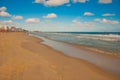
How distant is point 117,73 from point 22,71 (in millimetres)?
4652

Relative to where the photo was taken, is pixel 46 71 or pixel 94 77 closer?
pixel 94 77

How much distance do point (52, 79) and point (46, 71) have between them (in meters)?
1.14

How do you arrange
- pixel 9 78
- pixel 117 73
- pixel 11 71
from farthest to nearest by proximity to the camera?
pixel 117 73
pixel 11 71
pixel 9 78

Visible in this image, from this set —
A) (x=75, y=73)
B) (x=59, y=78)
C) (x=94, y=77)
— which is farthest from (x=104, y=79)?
(x=59, y=78)

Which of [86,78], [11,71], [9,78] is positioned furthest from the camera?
[11,71]

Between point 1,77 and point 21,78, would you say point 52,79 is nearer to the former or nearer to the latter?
point 21,78

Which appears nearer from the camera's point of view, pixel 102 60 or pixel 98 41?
pixel 102 60

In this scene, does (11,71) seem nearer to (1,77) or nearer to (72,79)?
(1,77)

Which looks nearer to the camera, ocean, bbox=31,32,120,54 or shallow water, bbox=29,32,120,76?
shallow water, bbox=29,32,120,76

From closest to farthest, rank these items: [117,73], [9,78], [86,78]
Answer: [9,78] < [86,78] < [117,73]

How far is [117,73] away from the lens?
26.6 feet

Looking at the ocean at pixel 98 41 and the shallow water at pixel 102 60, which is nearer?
the shallow water at pixel 102 60

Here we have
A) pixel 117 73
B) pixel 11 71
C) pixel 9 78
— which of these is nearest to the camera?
pixel 9 78

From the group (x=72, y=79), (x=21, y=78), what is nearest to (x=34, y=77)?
(x=21, y=78)
